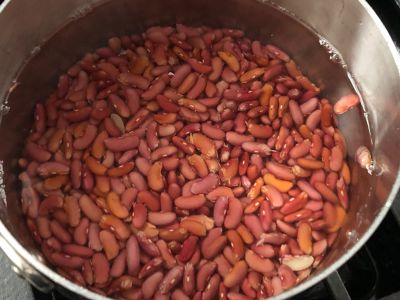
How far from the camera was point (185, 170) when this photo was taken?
78 cm

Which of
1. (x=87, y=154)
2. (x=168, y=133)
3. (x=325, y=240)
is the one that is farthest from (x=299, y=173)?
(x=87, y=154)

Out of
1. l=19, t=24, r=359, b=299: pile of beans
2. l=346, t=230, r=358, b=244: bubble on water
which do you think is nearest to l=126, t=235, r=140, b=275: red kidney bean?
l=19, t=24, r=359, b=299: pile of beans

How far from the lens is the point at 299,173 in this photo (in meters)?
0.79

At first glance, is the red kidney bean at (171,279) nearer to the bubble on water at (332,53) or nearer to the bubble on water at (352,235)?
the bubble on water at (352,235)

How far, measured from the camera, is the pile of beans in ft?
2.31

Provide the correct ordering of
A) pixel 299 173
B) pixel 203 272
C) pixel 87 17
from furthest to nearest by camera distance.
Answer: pixel 87 17, pixel 299 173, pixel 203 272

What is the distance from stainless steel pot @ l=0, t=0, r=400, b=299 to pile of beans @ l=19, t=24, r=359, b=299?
2 cm

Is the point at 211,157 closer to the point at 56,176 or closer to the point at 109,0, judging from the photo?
the point at 56,176

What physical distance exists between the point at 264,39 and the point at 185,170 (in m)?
0.31

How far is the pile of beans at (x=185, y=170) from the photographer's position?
0.70 m

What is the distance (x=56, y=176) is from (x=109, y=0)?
33cm

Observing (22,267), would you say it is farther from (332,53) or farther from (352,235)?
(332,53)

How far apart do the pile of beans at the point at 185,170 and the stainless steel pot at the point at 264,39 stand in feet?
0.08

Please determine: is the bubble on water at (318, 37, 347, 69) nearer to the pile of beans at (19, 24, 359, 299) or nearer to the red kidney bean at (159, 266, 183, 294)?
the pile of beans at (19, 24, 359, 299)
